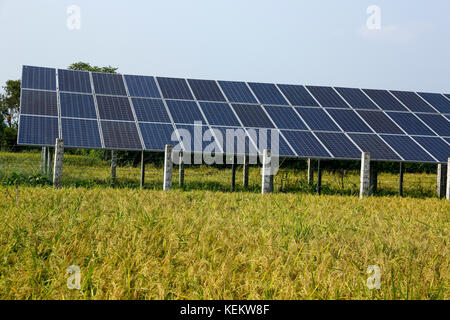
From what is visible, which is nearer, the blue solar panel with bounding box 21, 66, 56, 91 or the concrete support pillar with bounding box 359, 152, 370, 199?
the concrete support pillar with bounding box 359, 152, 370, 199

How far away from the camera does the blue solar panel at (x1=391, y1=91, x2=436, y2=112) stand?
22.2 metres

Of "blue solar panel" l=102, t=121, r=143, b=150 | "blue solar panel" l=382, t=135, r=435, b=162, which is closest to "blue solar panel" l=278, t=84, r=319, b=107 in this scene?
"blue solar panel" l=382, t=135, r=435, b=162

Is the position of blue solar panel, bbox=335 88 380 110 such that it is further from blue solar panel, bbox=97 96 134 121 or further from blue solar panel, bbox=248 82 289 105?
blue solar panel, bbox=97 96 134 121

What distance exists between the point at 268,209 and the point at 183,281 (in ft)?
19.5

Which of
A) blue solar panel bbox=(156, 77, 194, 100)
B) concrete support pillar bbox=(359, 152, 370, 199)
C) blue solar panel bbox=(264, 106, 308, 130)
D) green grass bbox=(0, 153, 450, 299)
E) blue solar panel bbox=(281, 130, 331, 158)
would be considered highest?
blue solar panel bbox=(156, 77, 194, 100)

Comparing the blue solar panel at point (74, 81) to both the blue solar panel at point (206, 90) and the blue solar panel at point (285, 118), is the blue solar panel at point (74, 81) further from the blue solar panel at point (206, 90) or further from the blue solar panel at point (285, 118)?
the blue solar panel at point (285, 118)

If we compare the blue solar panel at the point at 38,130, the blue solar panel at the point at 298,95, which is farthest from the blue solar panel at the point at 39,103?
the blue solar panel at the point at 298,95

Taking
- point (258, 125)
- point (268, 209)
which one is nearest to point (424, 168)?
point (258, 125)

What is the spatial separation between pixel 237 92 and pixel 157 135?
5.74 metres

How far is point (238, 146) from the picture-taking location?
16.8m

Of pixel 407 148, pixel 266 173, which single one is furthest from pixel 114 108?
pixel 407 148

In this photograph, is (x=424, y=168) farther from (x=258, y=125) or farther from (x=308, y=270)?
(x=308, y=270)

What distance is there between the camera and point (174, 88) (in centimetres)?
2086

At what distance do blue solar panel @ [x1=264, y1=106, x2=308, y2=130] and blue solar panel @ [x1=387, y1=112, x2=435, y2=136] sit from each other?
453 centimetres
